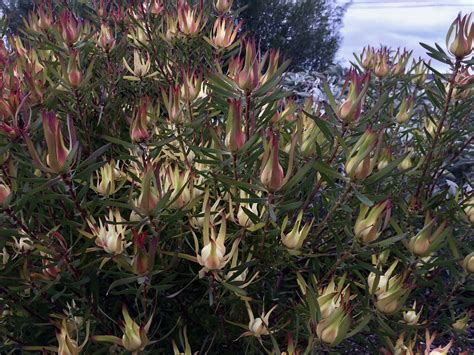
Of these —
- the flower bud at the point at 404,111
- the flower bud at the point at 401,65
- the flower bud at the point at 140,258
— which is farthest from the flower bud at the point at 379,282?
the flower bud at the point at 401,65

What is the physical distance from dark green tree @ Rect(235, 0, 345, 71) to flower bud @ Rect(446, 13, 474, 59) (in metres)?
5.50

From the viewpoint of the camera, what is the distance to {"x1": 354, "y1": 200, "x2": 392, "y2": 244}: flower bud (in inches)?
35.2

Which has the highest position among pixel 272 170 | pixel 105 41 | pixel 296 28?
pixel 105 41

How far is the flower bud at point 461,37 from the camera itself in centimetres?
122

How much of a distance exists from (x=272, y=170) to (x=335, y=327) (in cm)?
25

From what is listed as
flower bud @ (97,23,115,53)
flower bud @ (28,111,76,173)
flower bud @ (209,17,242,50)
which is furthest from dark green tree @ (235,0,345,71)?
flower bud @ (28,111,76,173)

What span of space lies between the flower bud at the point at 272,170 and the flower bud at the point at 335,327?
218 mm

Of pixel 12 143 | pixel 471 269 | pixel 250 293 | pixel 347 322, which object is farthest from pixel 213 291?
pixel 471 269

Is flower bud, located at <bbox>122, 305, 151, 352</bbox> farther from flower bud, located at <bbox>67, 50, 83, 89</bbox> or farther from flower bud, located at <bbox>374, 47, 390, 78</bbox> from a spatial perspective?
flower bud, located at <bbox>374, 47, 390, 78</bbox>

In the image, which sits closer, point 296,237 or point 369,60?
point 296,237

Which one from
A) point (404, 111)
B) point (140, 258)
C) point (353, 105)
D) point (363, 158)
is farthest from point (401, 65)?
point (140, 258)

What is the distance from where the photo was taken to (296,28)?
273 inches

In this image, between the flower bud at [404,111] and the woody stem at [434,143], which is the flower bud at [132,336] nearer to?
the woody stem at [434,143]

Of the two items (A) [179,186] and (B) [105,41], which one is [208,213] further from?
(B) [105,41]
